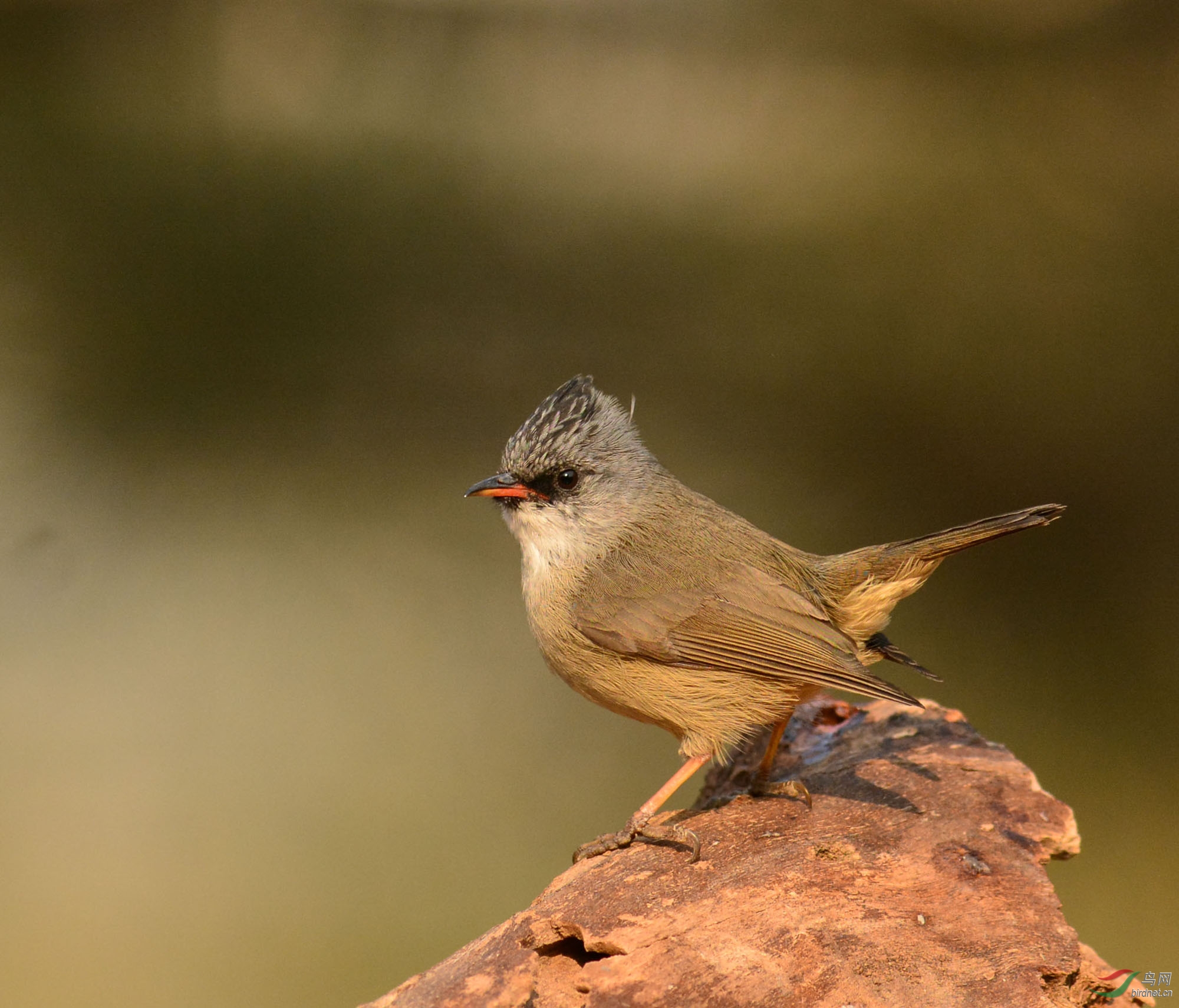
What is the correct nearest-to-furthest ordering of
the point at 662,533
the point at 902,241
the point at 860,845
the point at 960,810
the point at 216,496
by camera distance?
the point at 860,845 → the point at 960,810 → the point at 662,533 → the point at 902,241 → the point at 216,496

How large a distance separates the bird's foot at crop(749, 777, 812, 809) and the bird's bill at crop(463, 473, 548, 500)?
1.01 m

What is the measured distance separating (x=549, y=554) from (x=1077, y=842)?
1587 millimetres

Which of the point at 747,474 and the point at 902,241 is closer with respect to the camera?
the point at 902,241

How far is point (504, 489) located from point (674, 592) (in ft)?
1.88

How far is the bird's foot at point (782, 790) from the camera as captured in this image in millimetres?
2871

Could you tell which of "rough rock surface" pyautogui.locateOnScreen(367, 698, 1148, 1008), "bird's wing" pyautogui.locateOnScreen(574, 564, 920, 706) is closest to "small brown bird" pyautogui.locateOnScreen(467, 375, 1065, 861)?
"bird's wing" pyautogui.locateOnScreen(574, 564, 920, 706)

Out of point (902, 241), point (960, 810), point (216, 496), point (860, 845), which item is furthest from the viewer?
point (216, 496)

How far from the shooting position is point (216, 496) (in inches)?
203

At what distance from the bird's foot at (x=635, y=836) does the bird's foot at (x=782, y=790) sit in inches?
12.1

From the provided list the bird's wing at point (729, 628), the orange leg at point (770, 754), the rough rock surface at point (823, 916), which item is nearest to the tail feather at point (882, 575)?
the bird's wing at point (729, 628)

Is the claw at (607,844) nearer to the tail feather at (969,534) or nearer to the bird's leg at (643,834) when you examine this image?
the bird's leg at (643,834)

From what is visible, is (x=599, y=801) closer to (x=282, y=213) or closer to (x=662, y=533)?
(x=662, y=533)

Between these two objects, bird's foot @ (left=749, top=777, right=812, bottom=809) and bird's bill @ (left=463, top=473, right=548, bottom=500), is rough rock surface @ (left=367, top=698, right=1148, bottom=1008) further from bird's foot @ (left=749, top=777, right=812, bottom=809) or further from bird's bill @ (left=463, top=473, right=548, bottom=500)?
bird's bill @ (left=463, top=473, right=548, bottom=500)

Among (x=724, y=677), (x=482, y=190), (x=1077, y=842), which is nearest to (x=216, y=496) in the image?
(x=482, y=190)
